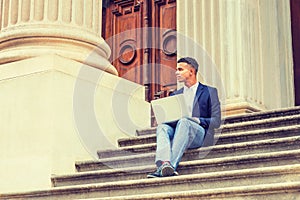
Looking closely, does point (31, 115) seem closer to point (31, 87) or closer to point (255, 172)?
point (31, 87)

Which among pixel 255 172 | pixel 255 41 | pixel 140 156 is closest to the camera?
pixel 255 172

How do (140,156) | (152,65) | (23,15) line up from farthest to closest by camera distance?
(152,65) < (23,15) < (140,156)

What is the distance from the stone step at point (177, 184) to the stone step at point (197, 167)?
308mm

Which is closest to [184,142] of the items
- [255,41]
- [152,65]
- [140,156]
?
[140,156]

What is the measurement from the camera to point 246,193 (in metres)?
4.42

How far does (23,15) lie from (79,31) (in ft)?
1.89

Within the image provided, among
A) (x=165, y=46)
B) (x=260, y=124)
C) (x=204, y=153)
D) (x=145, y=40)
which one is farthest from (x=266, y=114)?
(x=145, y=40)

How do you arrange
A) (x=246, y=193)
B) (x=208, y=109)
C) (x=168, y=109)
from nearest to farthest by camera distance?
(x=246, y=193) → (x=208, y=109) → (x=168, y=109)

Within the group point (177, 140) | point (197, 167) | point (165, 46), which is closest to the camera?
point (197, 167)

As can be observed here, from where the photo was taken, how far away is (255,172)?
4.78 m

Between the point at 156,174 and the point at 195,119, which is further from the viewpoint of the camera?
the point at 195,119

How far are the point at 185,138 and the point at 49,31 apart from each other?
6.28ft

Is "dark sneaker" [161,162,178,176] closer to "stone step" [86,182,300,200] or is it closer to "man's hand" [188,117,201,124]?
"stone step" [86,182,300,200]

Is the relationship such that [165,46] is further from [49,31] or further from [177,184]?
[177,184]
